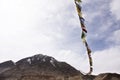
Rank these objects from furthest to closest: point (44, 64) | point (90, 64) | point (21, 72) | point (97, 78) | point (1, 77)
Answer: point (44, 64), point (21, 72), point (1, 77), point (97, 78), point (90, 64)

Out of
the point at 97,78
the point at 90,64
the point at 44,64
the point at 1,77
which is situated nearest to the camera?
the point at 90,64

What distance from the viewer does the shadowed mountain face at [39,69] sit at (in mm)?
122562

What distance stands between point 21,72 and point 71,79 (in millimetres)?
32572

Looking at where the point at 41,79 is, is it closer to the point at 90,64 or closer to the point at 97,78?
the point at 97,78

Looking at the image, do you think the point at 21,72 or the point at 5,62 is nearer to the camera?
the point at 21,72

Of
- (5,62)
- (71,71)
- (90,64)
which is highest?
(90,64)

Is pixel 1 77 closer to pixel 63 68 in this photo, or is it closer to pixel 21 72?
pixel 21 72

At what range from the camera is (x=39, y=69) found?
142250 millimetres

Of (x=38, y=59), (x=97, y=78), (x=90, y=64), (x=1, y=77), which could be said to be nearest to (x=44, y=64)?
(x=38, y=59)

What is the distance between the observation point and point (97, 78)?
378 ft

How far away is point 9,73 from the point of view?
436ft

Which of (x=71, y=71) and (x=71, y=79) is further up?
(x=71, y=79)

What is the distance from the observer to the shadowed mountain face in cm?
12256

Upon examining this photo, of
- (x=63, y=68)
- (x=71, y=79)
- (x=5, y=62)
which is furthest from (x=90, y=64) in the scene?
(x=5, y=62)
